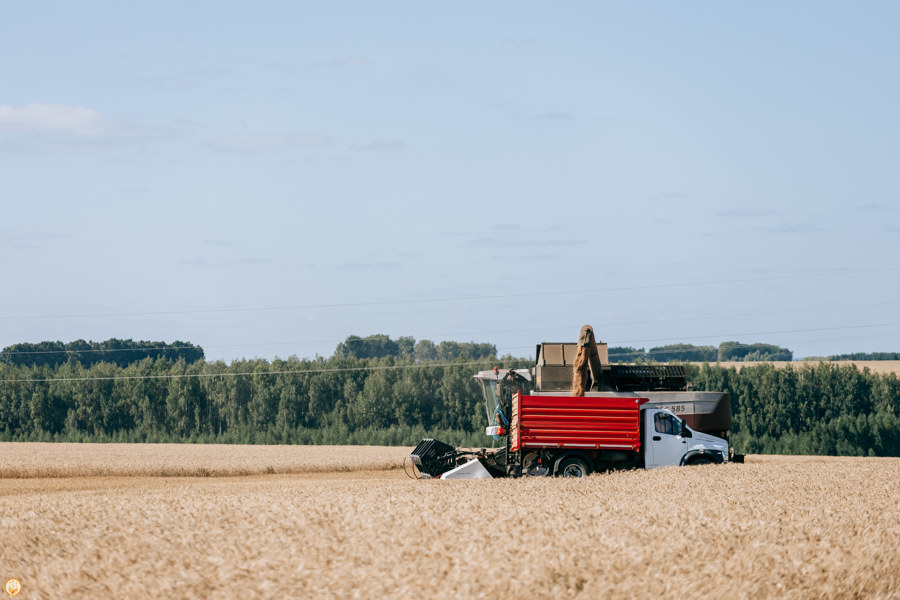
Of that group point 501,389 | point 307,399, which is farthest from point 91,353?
point 501,389

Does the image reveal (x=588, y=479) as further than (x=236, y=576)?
Yes

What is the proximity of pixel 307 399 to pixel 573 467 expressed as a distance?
65753 mm

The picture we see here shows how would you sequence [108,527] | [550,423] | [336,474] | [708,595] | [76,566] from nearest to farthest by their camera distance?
[708,595], [76,566], [108,527], [550,423], [336,474]

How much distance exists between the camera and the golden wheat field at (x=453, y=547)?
7852mm

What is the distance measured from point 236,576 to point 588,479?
13.6m

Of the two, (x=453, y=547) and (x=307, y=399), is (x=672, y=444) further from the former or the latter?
(x=307, y=399)

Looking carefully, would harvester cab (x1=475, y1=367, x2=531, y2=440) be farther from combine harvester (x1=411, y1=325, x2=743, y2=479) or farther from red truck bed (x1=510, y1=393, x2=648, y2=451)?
red truck bed (x1=510, y1=393, x2=648, y2=451)

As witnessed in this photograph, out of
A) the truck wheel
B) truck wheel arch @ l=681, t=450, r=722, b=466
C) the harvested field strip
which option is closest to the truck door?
truck wheel arch @ l=681, t=450, r=722, b=466

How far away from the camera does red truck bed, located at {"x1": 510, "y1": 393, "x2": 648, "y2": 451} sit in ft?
78.4

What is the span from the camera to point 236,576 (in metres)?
7.98

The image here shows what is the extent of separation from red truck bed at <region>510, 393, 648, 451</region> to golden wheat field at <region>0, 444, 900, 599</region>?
10.3 m

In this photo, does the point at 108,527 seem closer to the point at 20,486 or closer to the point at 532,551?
the point at 532,551

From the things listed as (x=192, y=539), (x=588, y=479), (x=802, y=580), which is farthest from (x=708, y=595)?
(x=588, y=479)

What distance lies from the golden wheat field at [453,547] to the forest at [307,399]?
2456 inches
